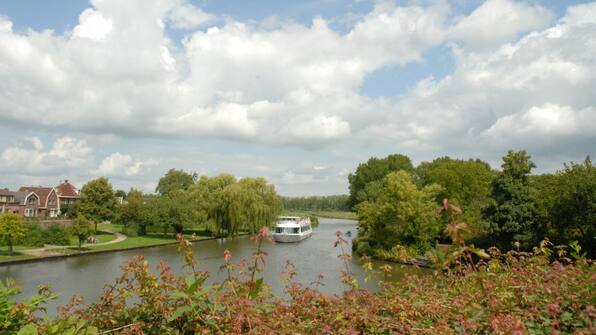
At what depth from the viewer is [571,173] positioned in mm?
25125

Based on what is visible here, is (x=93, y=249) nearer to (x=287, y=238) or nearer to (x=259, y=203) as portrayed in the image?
(x=259, y=203)

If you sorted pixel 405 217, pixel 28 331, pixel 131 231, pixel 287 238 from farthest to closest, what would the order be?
pixel 131 231
pixel 287 238
pixel 405 217
pixel 28 331

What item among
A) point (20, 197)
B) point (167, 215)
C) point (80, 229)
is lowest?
point (80, 229)

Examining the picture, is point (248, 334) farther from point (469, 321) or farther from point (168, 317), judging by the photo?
point (469, 321)

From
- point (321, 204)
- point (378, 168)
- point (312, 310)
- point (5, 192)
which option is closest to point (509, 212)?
point (312, 310)

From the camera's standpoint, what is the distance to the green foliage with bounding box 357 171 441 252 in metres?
33.6

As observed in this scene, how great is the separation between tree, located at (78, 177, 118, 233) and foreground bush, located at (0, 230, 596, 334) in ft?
167

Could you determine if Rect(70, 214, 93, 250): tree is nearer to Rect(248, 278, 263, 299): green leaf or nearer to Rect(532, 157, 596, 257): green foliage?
Rect(532, 157, 596, 257): green foliage

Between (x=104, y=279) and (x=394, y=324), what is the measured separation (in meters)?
24.7

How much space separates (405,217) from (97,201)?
1370 inches

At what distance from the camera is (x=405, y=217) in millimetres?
33656

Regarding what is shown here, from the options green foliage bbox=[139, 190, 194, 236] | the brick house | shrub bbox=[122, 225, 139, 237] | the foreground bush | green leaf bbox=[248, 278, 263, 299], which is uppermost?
the brick house

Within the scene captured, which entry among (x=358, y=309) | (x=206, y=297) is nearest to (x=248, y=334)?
(x=206, y=297)

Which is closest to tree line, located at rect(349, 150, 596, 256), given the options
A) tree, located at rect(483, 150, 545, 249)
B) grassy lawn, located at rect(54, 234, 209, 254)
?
tree, located at rect(483, 150, 545, 249)
